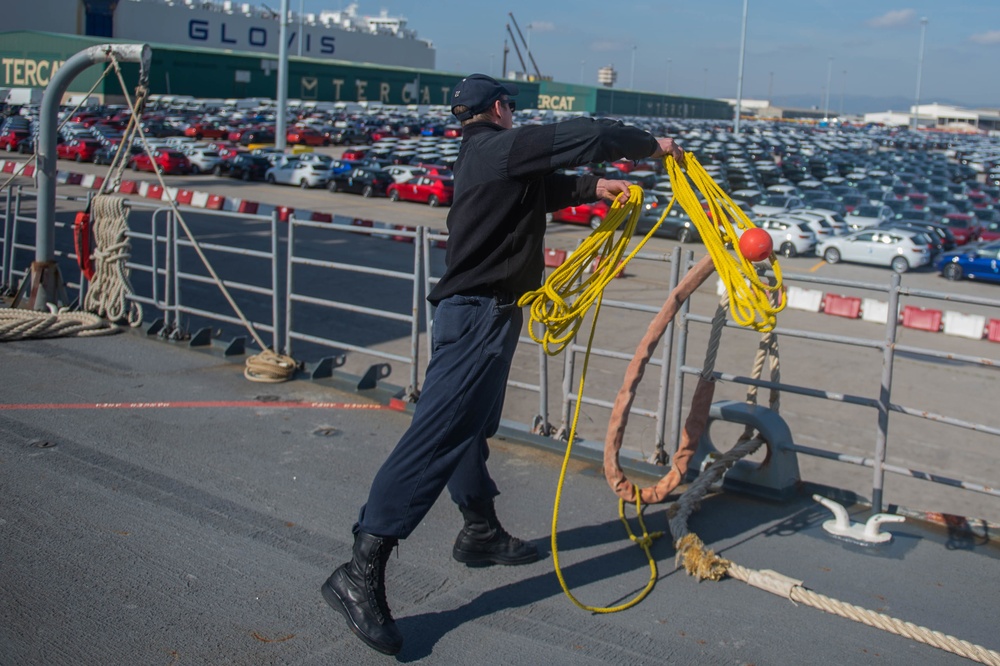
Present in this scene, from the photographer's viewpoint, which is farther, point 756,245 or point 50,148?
point 50,148

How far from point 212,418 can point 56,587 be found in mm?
2401

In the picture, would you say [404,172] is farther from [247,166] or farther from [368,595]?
[368,595]

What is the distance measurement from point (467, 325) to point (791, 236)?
3274cm

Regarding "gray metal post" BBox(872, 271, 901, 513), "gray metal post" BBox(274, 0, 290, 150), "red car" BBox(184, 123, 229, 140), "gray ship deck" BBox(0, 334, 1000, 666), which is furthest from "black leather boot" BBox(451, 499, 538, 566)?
"red car" BBox(184, 123, 229, 140)

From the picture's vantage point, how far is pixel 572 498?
A: 4945mm

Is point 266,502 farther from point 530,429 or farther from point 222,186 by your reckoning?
point 222,186

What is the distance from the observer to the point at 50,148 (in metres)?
8.59

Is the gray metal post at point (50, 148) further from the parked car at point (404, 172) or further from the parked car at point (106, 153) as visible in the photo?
the parked car at point (106, 153)

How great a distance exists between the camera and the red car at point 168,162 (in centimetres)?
4550

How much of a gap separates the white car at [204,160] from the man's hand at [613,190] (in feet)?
152

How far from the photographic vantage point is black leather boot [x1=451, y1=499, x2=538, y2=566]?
4.01 metres

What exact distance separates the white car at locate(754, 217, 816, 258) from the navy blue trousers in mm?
32187

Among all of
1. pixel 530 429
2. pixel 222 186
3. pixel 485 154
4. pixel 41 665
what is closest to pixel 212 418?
pixel 530 429

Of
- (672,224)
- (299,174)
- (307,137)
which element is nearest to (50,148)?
(672,224)
